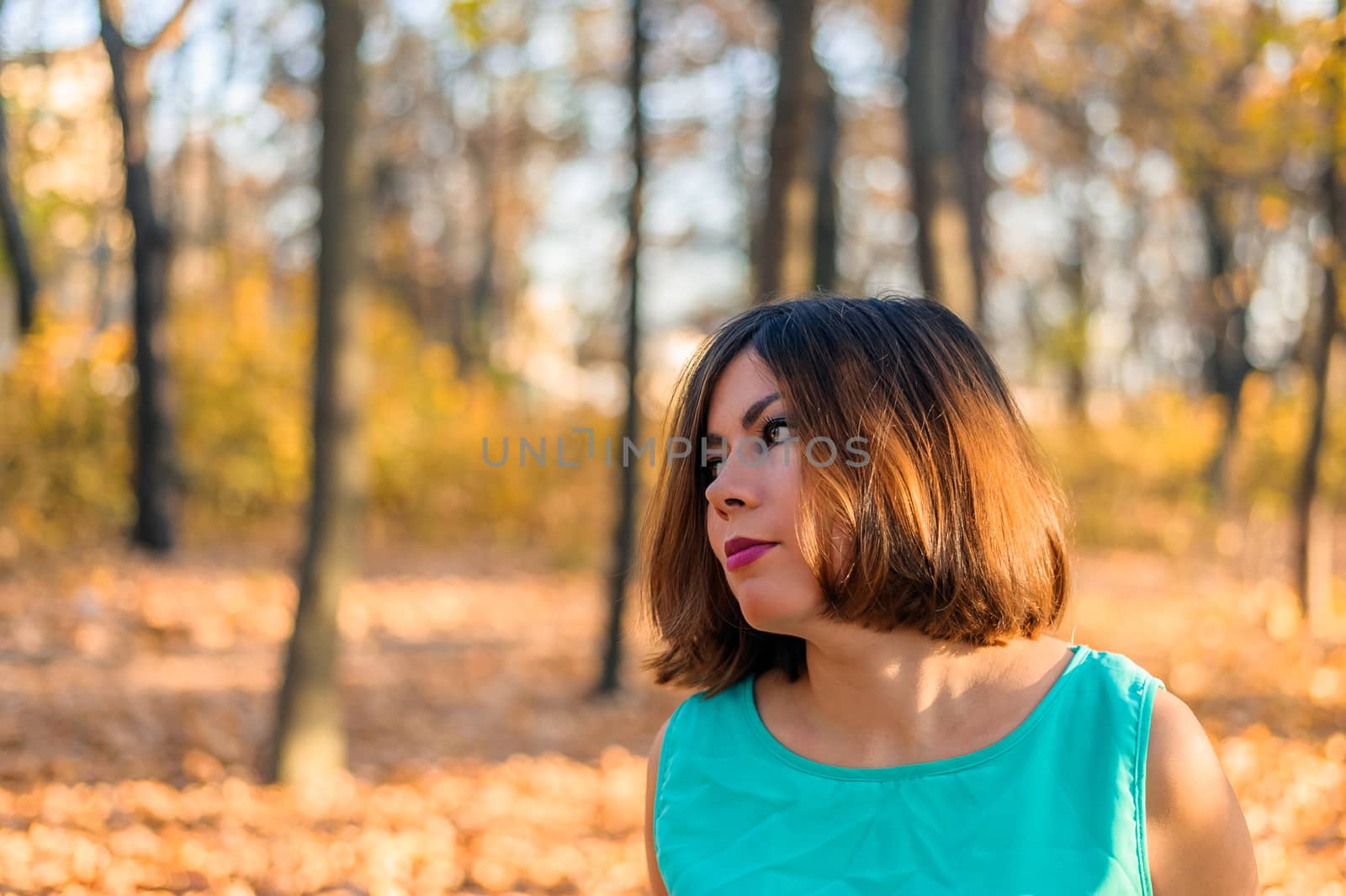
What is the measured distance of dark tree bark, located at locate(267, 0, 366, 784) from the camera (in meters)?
4.96

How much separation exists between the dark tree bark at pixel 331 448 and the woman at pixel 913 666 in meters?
3.75

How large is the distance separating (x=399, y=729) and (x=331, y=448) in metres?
1.98

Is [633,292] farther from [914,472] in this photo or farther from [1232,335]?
[1232,335]

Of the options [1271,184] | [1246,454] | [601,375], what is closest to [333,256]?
[1271,184]

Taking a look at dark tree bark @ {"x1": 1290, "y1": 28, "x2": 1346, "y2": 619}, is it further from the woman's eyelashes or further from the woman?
the woman's eyelashes

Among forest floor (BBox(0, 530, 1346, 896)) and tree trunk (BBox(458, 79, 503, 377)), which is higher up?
tree trunk (BBox(458, 79, 503, 377))

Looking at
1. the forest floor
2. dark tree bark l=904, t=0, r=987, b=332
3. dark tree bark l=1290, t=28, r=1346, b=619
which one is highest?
dark tree bark l=904, t=0, r=987, b=332

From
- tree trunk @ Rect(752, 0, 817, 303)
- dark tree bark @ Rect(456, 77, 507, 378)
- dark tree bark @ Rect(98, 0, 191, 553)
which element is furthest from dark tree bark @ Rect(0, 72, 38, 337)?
dark tree bark @ Rect(456, 77, 507, 378)

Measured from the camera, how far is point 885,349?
1.46 meters

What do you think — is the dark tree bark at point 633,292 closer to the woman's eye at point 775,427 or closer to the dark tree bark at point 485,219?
the woman's eye at point 775,427

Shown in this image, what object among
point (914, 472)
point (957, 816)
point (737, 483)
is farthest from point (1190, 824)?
point (737, 483)

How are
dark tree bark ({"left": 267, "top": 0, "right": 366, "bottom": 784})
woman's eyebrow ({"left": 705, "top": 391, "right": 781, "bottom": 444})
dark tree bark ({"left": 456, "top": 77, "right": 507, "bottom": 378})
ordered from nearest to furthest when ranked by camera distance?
woman's eyebrow ({"left": 705, "top": 391, "right": 781, "bottom": 444}) → dark tree bark ({"left": 267, "top": 0, "right": 366, "bottom": 784}) → dark tree bark ({"left": 456, "top": 77, "right": 507, "bottom": 378})

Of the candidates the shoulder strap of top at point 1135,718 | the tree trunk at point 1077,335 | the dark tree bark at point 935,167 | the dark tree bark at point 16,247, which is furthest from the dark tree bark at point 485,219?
the shoulder strap of top at point 1135,718

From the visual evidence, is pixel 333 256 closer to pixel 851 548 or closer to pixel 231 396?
pixel 851 548
